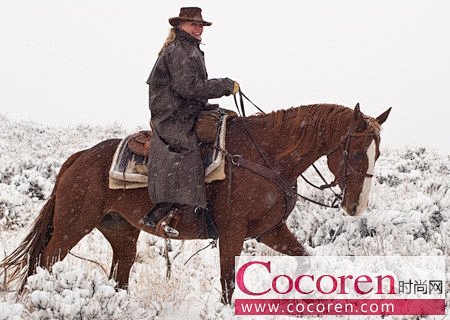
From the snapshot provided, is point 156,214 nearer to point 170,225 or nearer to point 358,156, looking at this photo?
point 170,225

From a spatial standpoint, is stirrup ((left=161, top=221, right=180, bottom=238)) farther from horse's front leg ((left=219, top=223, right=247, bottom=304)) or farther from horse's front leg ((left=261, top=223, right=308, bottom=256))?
horse's front leg ((left=261, top=223, right=308, bottom=256))

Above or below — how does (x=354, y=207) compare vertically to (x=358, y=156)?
below

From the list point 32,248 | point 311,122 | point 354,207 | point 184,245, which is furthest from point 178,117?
point 184,245

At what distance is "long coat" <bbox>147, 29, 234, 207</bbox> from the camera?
5.05 metres

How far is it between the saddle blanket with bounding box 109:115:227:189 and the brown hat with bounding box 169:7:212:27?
0.99 m

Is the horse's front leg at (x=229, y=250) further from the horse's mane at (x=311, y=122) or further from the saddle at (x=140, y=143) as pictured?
the saddle at (x=140, y=143)

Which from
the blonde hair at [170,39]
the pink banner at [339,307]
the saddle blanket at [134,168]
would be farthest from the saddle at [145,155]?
the pink banner at [339,307]

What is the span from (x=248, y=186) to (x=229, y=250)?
623 mm

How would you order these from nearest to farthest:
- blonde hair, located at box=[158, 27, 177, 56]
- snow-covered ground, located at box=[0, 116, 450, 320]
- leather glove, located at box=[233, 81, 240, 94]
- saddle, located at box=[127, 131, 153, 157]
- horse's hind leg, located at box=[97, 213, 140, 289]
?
snow-covered ground, located at box=[0, 116, 450, 320] < leather glove, located at box=[233, 81, 240, 94] < blonde hair, located at box=[158, 27, 177, 56] < saddle, located at box=[127, 131, 153, 157] < horse's hind leg, located at box=[97, 213, 140, 289]

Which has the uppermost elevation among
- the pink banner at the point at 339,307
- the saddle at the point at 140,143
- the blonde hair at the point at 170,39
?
the blonde hair at the point at 170,39

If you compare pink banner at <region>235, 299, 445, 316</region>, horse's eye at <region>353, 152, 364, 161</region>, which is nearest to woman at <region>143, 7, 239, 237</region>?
pink banner at <region>235, 299, 445, 316</region>

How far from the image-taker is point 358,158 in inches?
195

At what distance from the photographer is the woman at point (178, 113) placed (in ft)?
16.6

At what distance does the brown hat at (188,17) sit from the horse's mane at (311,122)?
1247 millimetres
